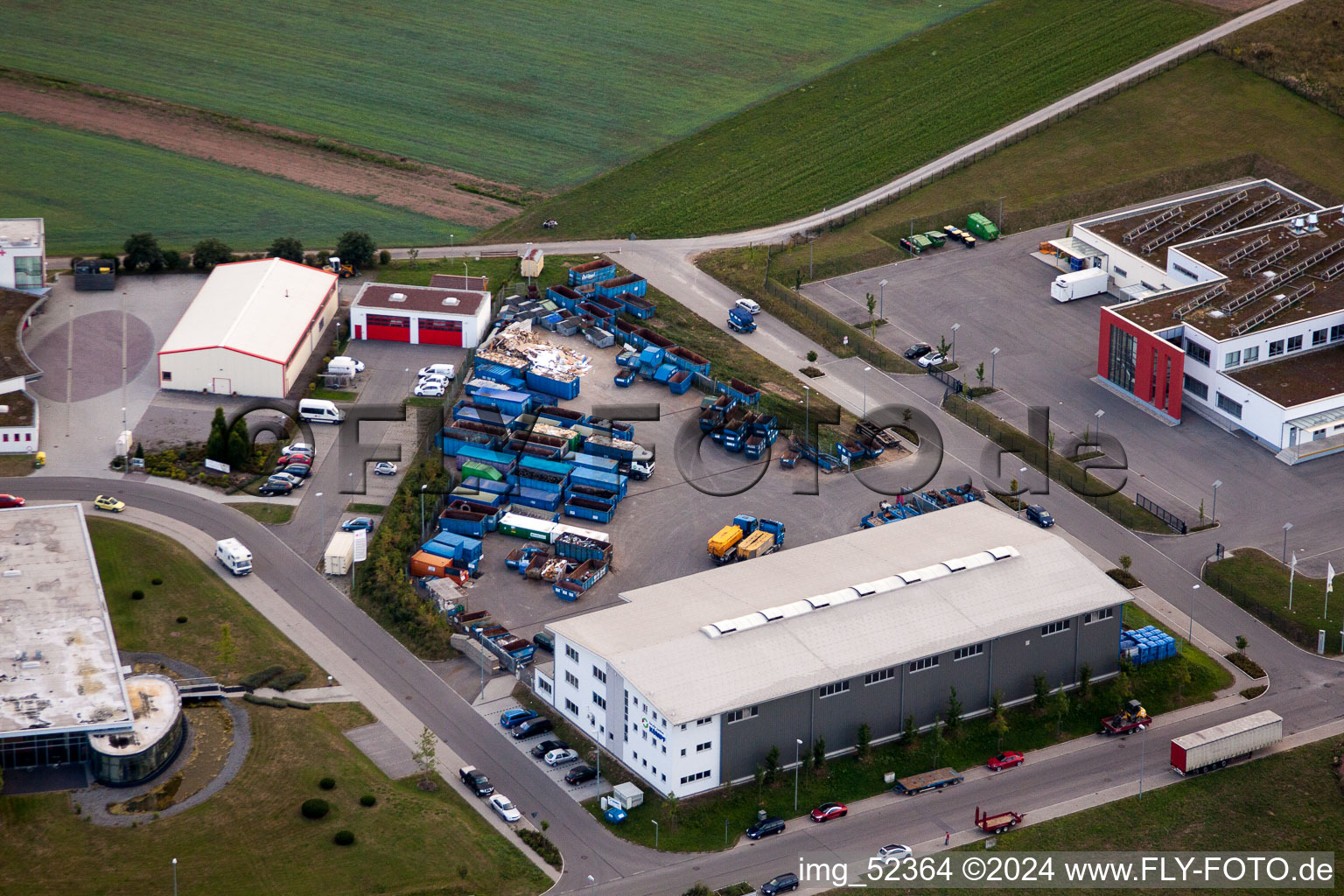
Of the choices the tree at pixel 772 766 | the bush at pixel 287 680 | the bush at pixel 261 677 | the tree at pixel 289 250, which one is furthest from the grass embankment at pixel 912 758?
the tree at pixel 289 250

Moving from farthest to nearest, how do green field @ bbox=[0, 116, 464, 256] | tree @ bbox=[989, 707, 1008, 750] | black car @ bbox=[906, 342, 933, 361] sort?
green field @ bbox=[0, 116, 464, 256]
black car @ bbox=[906, 342, 933, 361]
tree @ bbox=[989, 707, 1008, 750]

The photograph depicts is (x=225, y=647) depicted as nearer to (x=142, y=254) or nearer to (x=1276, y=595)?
(x=142, y=254)

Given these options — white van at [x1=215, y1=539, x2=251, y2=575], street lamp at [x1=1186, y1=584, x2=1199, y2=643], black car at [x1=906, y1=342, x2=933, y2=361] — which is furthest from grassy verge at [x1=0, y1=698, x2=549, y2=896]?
black car at [x1=906, y1=342, x2=933, y2=361]

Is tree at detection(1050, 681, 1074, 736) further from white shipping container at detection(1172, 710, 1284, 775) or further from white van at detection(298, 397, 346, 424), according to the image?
white van at detection(298, 397, 346, 424)

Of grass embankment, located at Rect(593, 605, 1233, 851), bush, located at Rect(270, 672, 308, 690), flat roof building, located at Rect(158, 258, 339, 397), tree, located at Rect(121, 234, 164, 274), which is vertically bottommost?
grass embankment, located at Rect(593, 605, 1233, 851)

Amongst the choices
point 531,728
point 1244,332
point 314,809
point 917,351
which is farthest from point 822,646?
point 1244,332
